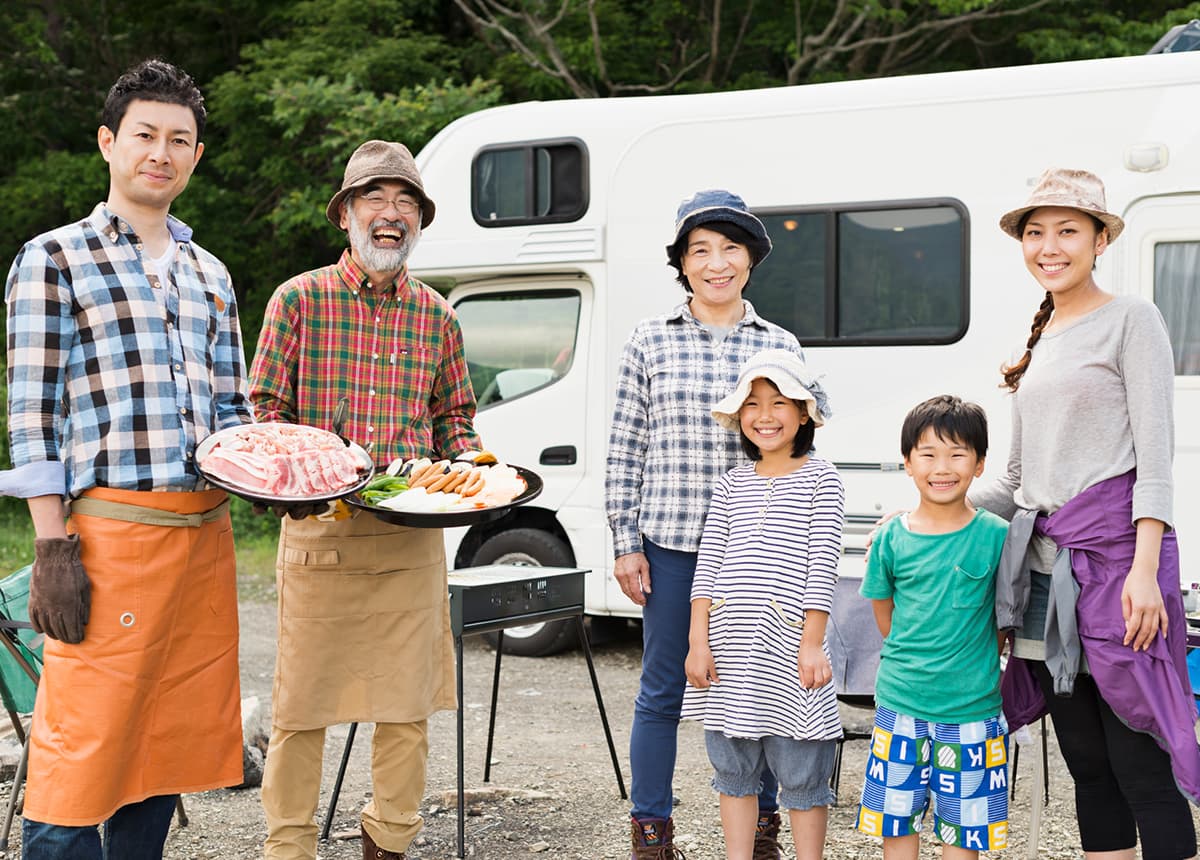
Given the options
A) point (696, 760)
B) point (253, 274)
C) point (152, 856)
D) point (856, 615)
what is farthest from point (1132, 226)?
point (253, 274)

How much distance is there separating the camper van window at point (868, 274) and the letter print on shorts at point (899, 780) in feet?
11.8

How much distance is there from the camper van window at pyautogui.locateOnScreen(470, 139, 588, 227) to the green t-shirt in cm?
434

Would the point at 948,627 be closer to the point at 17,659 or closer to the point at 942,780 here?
the point at 942,780

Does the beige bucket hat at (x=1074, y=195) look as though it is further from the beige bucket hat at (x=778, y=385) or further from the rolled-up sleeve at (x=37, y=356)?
the rolled-up sleeve at (x=37, y=356)

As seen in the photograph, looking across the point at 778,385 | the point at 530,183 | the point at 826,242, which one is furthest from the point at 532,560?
the point at 778,385

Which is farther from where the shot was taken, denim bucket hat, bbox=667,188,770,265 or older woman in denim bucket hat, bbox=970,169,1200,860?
denim bucket hat, bbox=667,188,770,265

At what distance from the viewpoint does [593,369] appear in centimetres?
734

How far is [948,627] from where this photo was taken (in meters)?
3.20

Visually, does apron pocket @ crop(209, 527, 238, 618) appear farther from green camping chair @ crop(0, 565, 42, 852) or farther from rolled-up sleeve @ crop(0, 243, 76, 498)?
green camping chair @ crop(0, 565, 42, 852)

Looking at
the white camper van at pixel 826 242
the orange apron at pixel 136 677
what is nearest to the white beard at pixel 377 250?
the orange apron at pixel 136 677

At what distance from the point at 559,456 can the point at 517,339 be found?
77 cm

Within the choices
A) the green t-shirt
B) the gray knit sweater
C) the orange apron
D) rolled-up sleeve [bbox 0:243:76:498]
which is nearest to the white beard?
the orange apron

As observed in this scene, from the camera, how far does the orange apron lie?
2.89 meters

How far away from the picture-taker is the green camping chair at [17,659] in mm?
4113
